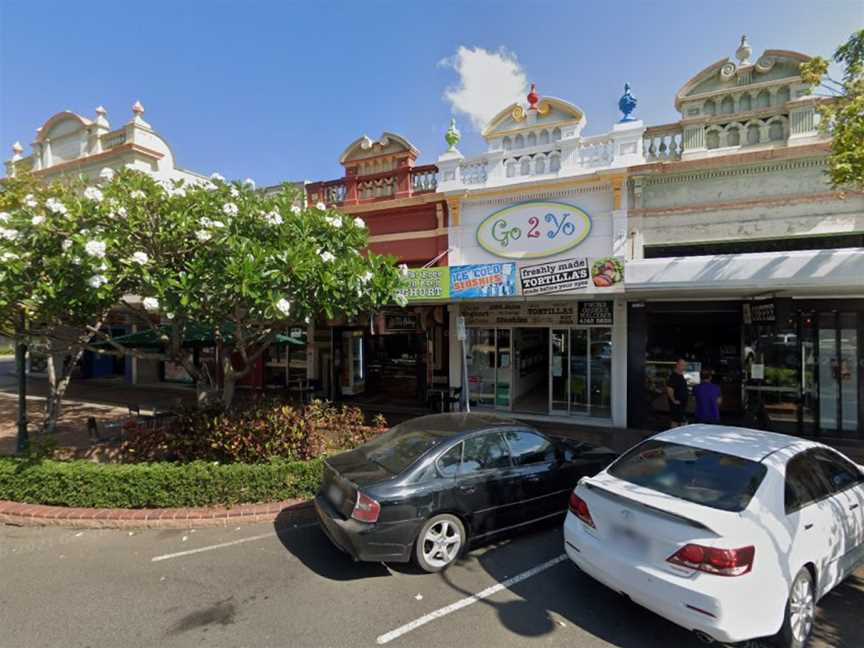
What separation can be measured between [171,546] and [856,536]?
7.10 m

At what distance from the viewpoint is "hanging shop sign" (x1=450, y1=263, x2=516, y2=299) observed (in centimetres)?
958

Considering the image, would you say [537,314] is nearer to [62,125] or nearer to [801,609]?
[801,609]

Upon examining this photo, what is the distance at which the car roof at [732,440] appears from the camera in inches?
151

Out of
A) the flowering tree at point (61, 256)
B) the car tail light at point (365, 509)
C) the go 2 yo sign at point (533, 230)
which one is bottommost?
the car tail light at point (365, 509)

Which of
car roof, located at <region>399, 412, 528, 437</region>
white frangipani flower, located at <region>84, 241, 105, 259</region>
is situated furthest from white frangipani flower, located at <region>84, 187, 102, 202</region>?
car roof, located at <region>399, 412, 528, 437</region>

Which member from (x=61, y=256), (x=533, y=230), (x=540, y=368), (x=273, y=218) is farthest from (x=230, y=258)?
(x=540, y=368)

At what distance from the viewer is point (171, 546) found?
16.8ft

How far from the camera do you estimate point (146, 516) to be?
5629 millimetres

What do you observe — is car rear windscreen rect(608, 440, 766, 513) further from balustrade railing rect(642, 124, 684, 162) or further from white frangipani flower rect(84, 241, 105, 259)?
balustrade railing rect(642, 124, 684, 162)

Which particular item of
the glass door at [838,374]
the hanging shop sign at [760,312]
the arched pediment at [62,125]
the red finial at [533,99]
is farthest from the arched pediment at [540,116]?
the arched pediment at [62,125]

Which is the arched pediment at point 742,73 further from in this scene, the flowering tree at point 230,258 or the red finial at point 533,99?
the flowering tree at point 230,258

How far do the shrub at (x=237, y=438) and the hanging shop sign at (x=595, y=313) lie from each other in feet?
22.0

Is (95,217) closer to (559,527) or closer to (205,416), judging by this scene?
(205,416)

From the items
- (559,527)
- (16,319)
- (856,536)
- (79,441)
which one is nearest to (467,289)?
(559,527)
